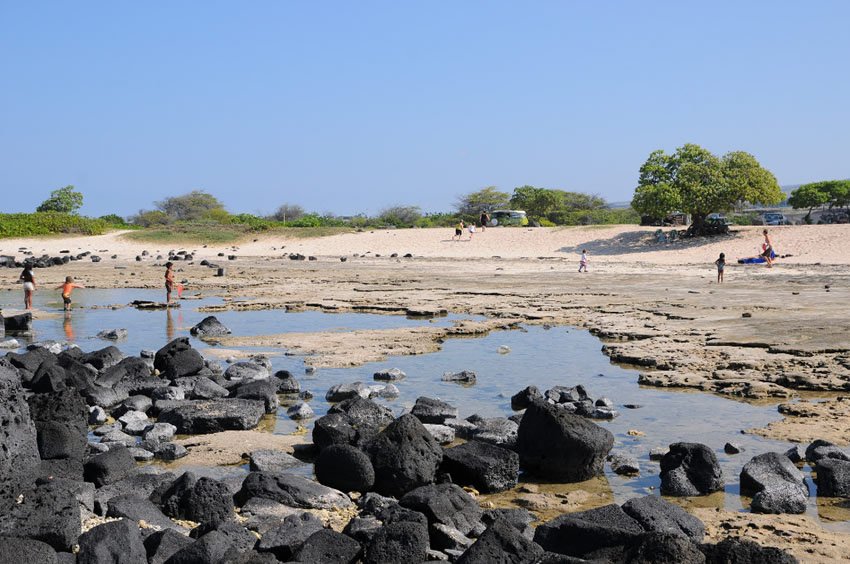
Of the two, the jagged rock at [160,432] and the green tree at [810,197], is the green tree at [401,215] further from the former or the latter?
the jagged rock at [160,432]

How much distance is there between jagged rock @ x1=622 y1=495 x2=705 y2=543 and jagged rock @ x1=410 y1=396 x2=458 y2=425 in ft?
13.2

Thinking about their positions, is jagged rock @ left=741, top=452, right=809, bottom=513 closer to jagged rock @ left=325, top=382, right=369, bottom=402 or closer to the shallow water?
the shallow water

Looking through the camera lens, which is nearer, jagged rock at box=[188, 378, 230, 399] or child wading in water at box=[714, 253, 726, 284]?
jagged rock at box=[188, 378, 230, 399]

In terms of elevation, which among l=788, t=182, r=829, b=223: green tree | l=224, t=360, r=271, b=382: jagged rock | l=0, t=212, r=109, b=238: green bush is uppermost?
l=788, t=182, r=829, b=223: green tree

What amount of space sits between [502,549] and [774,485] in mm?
3032

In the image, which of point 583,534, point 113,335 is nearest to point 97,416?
point 583,534

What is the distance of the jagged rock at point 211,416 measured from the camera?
10.4 meters

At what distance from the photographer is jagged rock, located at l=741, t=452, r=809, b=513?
760 cm

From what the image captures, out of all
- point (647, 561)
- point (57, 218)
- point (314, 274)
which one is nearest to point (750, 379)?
point (647, 561)

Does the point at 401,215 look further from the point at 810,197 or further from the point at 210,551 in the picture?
the point at 210,551

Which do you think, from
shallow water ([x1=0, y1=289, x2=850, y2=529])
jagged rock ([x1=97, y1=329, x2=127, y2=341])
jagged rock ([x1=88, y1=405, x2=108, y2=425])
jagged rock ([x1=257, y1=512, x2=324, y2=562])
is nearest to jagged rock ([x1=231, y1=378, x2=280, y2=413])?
shallow water ([x1=0, y1=289, x2=850, y2=529])

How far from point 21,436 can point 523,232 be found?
157 ft

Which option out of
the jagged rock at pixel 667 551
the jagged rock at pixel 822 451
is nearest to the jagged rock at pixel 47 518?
the jagged rock at pixel 667 551

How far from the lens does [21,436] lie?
7105 mm
